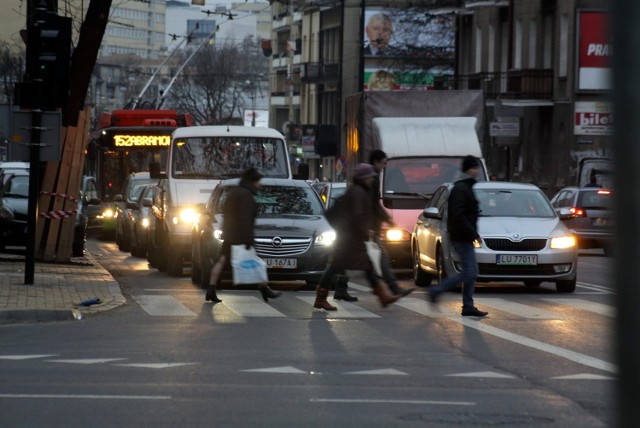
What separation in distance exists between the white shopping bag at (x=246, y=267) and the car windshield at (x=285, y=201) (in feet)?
11.2

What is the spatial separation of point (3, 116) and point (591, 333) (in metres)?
9.82

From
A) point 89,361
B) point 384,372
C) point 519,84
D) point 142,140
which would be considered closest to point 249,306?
point 89,361

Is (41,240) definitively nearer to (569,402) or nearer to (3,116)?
(3,116)

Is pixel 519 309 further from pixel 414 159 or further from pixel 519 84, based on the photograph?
pixel 519 84

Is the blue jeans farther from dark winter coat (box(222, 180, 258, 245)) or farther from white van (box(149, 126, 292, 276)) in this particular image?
white van (box(149, 126, 292, 276))

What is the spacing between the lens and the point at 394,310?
655 inches

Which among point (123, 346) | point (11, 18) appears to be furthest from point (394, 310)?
point (11, 18)

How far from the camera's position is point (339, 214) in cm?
1585

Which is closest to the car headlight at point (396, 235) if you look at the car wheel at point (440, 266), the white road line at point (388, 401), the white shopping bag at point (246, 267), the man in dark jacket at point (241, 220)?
the car wheel at point (440, 266)

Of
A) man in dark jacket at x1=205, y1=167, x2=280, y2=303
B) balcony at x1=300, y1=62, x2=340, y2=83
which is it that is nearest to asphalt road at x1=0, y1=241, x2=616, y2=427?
man in dark jacket at x1=205, y1=167, x2=280, y2=303

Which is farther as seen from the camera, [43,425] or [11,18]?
[11,18]

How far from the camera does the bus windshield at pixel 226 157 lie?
24625mm

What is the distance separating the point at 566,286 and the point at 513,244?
1.15m

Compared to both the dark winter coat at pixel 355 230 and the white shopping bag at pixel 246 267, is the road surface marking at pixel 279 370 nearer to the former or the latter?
the dark winter coat at pixel 355 230
